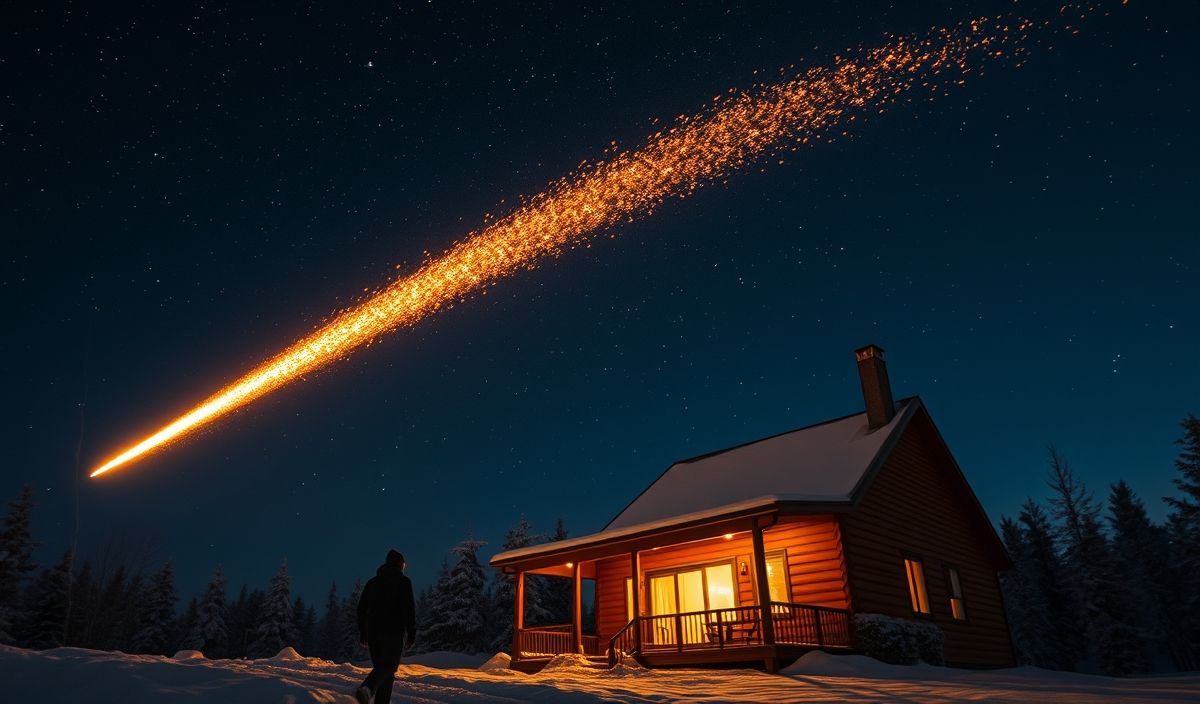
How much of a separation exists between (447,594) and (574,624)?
2642 cm

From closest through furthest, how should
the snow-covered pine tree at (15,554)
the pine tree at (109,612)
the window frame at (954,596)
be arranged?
the window frame at (954,596), the snow-covered pine tree at (15,554), the pine tree at (109,612)

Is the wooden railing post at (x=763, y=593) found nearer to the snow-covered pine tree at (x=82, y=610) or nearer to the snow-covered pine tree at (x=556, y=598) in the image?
the snow-covered pine tree at (x=556, y=598)

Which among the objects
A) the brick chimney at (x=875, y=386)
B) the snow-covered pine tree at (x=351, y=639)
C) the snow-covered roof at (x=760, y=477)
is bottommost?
the snow-covered pine tree at (x=351, y=639)

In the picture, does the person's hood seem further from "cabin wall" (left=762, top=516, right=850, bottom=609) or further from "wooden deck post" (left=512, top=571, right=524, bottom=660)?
"wooden deck post" (left=512, top=571, right=524, bottom=660)

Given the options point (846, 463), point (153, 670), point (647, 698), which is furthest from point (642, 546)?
point (153, 670)

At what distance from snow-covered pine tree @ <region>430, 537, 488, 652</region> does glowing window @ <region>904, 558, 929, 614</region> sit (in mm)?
28614

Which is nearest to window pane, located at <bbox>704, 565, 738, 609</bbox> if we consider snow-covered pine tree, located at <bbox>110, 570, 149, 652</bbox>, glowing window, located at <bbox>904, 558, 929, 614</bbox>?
glowing window, located at <bbox>904, 558, 929, 614</bbox>

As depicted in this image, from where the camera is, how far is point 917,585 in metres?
18.0

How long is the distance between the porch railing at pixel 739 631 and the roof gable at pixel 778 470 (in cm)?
243

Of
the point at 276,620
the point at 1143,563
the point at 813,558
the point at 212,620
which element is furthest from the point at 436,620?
the point at 1143,563

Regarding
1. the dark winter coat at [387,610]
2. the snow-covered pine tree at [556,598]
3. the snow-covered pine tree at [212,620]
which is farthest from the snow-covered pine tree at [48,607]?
the dark winter coat at [387,610]

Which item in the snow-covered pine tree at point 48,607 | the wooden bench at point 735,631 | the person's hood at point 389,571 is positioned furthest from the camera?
the snow-covered pine tree at point 48,607

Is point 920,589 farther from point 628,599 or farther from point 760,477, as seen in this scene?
point 628,599

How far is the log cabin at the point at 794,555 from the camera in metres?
14.6
